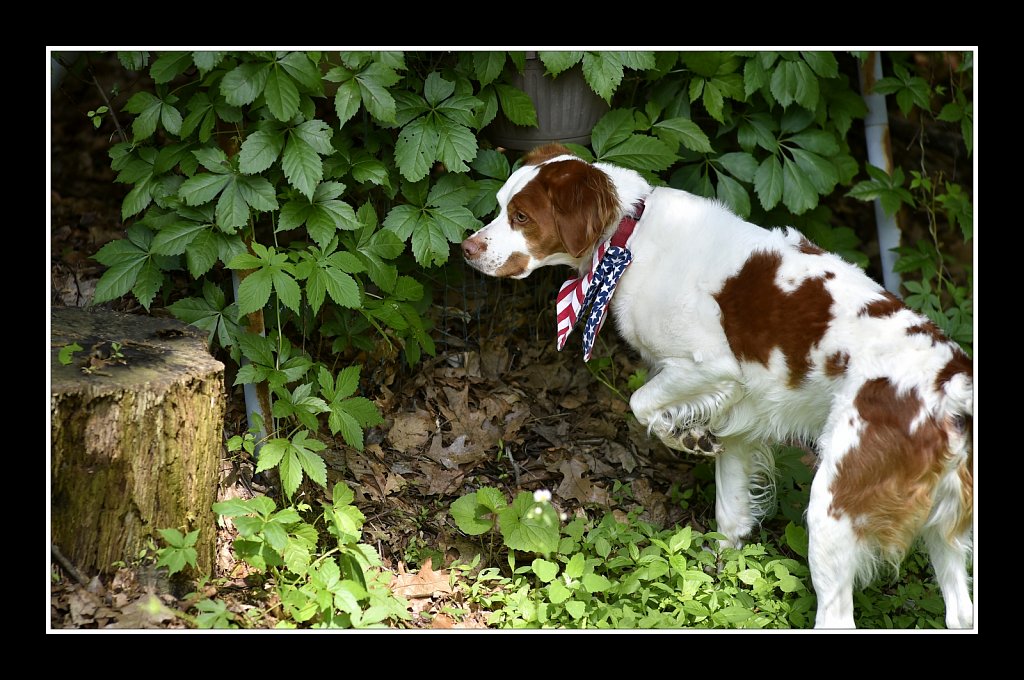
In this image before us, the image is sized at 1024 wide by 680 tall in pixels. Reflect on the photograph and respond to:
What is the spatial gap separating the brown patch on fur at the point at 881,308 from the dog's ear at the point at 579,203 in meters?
0.92

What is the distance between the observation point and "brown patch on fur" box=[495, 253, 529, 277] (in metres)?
3.51

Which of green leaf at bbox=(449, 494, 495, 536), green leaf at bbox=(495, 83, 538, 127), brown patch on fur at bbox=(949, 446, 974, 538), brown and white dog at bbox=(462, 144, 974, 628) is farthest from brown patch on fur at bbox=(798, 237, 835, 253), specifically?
green leaf at bbox=(449, 494, 495, 536)

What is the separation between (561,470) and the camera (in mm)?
4121

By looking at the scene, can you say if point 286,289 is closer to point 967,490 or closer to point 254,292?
point 254,292

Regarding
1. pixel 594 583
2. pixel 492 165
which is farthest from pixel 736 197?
pixel 594 583

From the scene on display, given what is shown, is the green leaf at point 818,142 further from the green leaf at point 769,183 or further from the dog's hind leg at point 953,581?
the dog's hind leg at point 953,581

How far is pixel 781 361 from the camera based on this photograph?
3170 millimetres

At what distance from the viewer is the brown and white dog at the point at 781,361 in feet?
9.32

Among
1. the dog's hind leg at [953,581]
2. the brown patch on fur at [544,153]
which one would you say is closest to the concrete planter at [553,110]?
the brown patch on fur at [544,153]

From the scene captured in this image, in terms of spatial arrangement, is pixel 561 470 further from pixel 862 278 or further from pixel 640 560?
pixel 862 278

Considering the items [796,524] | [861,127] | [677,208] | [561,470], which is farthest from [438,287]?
[861,127]

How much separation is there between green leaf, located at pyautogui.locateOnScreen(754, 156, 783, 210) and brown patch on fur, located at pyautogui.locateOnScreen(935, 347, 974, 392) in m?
1.30

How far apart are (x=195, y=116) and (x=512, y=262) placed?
4.02 feet

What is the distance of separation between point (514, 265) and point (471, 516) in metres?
0.93
